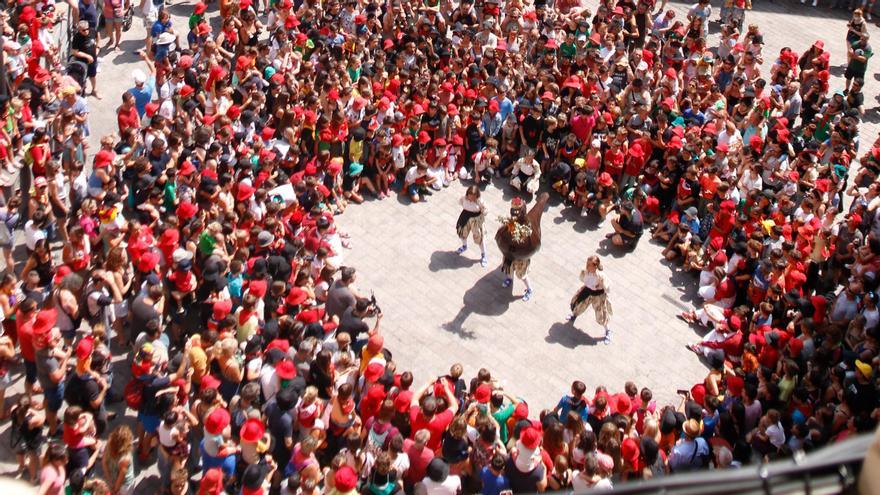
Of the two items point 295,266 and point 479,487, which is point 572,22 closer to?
point 295,266

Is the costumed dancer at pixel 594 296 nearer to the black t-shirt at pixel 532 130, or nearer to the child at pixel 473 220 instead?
the child at pixel 473 220

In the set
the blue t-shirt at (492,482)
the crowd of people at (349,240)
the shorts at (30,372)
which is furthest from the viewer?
the shorts at (30,372)

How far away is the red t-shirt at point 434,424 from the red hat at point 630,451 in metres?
1.83

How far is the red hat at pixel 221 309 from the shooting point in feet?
37.2

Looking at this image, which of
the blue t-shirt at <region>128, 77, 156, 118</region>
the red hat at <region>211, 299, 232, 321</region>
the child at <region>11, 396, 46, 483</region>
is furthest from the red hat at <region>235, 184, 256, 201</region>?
the child at <region>11, 396, 46, 483</region>

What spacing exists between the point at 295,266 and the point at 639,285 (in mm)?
5413

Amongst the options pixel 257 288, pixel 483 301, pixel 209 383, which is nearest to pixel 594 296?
pixel 483 301

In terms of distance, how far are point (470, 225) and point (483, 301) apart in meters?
1.15

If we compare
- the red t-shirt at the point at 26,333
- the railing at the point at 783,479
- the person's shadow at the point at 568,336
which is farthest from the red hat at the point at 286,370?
the railing at the point at 783,479

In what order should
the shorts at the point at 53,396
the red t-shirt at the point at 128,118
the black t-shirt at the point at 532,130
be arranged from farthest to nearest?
the black t-shirt at the point at 532,130 → the red t-shirt at the point at 128,118 → the shorts at the point at 53,396

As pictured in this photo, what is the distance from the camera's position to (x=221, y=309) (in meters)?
11.3

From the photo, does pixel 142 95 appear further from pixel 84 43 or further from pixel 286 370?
pixel 286 370

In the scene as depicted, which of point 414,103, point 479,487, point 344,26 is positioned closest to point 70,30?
point 344,26

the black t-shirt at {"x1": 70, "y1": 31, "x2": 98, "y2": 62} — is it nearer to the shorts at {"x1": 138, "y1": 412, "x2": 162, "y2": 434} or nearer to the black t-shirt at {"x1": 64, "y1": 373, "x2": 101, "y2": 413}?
the black t-shirt at {"x1": 64, "y1": 373, "x2": 101, "y2": 413}
